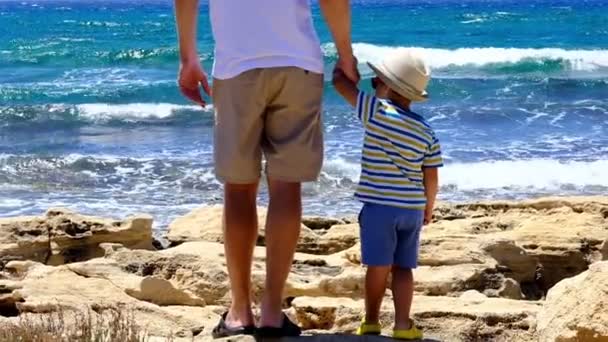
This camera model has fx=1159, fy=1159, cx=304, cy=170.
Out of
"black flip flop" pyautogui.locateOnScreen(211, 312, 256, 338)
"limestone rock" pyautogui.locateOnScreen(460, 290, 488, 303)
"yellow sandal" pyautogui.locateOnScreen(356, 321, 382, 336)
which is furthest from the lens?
"limestone rock" pyautogui.locateOnScreen(460, 290, 488, 303)

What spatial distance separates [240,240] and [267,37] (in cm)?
74

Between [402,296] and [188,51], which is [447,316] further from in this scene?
[188,51]

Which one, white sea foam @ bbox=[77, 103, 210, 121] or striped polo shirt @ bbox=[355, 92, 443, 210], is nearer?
striped polo shirt @ bbox=[355, 92, 443, 210]

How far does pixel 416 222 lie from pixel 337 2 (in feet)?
2.76

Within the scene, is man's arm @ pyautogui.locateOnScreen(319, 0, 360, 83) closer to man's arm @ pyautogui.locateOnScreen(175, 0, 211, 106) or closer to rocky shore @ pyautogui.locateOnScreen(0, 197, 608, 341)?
man's arm @ pyautogui.locateOnScreen(175, 0, 211, 106)

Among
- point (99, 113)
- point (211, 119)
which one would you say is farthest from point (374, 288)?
point (99, 113)

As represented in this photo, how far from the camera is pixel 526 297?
6.28 meters

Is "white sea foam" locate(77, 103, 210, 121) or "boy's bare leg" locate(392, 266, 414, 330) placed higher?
"boy's bare leg" locate(392, 266, 414, 330)

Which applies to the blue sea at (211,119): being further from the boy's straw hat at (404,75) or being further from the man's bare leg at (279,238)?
the boy's straw hat at (404,75)

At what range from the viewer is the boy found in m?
4.14

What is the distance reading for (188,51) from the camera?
14.1 feet

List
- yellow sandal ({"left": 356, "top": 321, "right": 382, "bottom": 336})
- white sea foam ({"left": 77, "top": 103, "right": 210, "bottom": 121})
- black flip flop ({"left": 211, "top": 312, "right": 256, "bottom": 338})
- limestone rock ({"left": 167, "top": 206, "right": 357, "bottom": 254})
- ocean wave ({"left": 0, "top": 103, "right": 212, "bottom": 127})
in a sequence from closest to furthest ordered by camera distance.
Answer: black flip flop ({"left": 211, "top": 312, "right": 256, "bottom": 338})
yellow sandal ({"left": 356, "top": 321, "right": 382, "bottom": 336})
limestone rock ({"left": 167, "top": 206, "right": 357, "bottom": 254})
ocean wave ({"left": 0, "top": 103, "right": 212, "bottom": 127})
white sea foam ({"left": 77, "top": 103, "right": 210, "bottom": 121})

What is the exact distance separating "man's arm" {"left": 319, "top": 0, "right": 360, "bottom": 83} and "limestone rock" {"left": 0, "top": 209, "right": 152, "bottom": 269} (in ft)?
10.5

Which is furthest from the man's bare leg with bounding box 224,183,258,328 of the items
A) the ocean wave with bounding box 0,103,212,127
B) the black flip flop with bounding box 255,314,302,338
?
the ocean wave with bounding box 0,103,212,127
